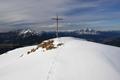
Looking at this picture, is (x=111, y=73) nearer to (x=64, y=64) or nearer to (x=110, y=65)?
(x=110, y=65)

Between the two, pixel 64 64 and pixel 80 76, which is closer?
pixel 80 76

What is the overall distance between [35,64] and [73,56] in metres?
4.17

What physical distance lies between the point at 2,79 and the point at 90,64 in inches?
322

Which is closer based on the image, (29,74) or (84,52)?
(29,74)

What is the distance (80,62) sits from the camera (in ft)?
69.6

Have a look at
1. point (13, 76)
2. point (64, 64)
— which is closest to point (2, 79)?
point (13, 76)

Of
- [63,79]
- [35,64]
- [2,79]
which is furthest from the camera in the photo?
[35,64]

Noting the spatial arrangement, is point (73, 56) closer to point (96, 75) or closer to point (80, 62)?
point (80, 62)

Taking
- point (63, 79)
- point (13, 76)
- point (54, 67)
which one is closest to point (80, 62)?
point (54, 67)

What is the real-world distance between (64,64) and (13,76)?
4.96 metres

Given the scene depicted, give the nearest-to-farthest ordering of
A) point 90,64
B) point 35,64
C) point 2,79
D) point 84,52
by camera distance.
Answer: point 2,79
point 90,64
point 35,64
point 84,52

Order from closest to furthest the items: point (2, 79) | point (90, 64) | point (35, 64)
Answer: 1. point (2, 79)
2. point (90, 64)
3. point (35, 64)

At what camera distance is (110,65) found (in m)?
19.9

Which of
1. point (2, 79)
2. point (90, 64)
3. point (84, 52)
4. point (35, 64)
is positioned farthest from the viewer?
point (84, 52)
